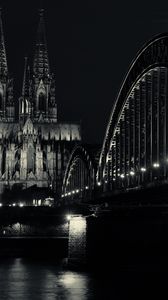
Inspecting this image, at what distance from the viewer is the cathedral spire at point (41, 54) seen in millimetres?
183000

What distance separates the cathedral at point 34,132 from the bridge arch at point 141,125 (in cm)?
7336

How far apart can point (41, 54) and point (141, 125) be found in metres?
107

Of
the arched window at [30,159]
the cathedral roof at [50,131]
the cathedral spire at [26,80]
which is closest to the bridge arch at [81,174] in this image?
the arched window at [30,159]

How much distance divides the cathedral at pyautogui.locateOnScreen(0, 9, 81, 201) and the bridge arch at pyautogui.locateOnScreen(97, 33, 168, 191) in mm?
73358

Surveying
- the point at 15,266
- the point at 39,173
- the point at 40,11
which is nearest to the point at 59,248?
the point at 15,266

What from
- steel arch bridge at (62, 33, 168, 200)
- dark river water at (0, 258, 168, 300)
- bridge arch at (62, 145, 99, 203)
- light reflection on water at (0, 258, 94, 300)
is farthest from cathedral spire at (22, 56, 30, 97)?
dark river water at (0, 258, 168, 300)

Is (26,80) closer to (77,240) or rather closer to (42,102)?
(42,102)

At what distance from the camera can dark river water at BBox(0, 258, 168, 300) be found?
48.3 metres

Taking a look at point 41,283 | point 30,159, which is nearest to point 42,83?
point 30,159

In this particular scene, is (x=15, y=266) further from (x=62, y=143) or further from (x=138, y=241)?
(x=62, y=143)

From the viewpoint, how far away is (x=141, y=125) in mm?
76938

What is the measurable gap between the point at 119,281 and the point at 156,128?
65.2ft

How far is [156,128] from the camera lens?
70.7m

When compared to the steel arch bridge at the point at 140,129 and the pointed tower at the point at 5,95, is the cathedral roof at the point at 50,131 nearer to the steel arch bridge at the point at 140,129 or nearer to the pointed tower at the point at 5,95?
the pointed tower at the point at 5,95
